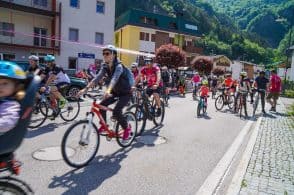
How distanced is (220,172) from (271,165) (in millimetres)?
1052

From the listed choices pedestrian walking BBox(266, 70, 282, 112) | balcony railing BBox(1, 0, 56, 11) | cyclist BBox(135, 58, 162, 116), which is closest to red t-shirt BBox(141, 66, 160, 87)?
cyclist BBox(135, 58, 162, 116)

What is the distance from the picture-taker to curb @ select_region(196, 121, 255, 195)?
5243 millimetres

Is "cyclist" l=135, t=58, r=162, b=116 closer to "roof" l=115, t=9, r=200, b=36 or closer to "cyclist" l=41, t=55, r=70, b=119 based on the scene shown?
"cyclist" l=41, t=55, r=70, b=119

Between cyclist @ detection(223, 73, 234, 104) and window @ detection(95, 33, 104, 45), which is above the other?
window @ detection(95, 33, 104, 45)

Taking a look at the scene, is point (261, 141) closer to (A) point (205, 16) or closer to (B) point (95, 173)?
(B) point (95, 173)

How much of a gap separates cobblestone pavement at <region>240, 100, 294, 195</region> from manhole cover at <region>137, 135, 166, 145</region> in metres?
2.14

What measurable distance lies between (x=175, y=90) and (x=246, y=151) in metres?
18.5

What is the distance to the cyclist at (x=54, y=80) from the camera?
9547 mm

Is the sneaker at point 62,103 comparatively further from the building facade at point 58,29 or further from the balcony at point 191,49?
the balcony at point 191,49

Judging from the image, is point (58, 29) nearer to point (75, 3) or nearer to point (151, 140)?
point (75, 3)

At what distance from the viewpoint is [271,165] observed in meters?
6.39

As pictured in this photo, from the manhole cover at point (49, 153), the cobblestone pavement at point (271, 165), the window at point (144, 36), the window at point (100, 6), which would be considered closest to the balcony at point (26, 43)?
the window at point (100, 6)

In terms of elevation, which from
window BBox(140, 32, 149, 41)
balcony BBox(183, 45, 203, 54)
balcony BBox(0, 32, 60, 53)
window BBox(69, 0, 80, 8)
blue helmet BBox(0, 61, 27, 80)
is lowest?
blue helmet BBox(0, 61, 27, 80)

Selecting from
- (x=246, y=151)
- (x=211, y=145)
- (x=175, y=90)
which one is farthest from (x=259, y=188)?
(x=175, y=90)
